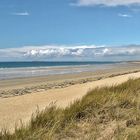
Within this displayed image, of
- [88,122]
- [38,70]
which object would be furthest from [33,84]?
[38,70]

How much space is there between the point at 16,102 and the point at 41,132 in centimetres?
654

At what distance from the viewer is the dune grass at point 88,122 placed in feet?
18.9

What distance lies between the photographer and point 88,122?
7055mm

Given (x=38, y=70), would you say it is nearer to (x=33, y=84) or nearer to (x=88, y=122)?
(x=33, y=84)

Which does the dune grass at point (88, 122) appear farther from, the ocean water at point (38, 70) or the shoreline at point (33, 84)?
the ocean water at point (38, 70)

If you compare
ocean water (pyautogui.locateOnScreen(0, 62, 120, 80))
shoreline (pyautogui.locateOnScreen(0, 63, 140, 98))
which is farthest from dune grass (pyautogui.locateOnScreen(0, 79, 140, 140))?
ocean water (pyautogui.locateOnScreen(0, 62, 120, 80))

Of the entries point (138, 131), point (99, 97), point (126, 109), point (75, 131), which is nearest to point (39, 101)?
point (99, 97)

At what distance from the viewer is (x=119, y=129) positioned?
6477 millimetres

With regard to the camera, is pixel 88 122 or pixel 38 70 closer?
pixel 88 122

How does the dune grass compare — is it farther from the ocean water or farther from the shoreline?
the ocean water

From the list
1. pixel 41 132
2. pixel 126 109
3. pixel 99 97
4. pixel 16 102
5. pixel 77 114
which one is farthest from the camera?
pixel 16 102

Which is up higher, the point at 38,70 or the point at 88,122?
the point at 88,122

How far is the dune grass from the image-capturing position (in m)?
5.75

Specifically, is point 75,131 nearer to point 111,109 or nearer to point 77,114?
point 77,114
